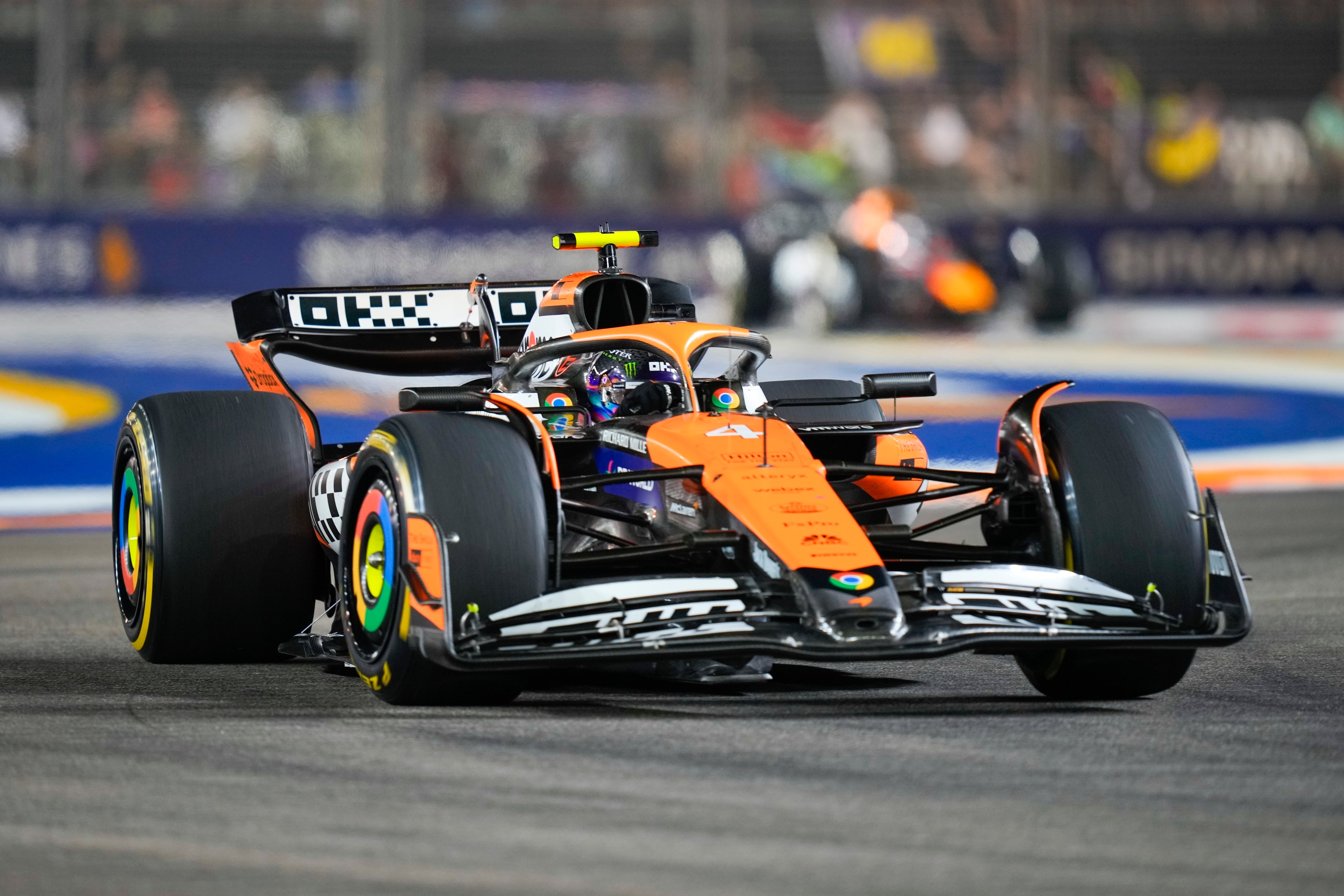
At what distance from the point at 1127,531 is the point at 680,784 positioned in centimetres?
190

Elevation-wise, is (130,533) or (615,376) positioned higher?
(615,376)

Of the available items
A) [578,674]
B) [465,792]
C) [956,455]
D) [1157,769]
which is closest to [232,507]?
[578,674]

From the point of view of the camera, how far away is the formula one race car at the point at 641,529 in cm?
598

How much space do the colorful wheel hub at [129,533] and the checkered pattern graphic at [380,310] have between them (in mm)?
1117

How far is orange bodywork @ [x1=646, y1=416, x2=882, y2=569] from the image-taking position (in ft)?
20.0

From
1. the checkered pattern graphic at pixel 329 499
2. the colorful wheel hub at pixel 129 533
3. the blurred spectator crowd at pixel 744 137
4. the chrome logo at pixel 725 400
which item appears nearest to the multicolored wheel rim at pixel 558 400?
the chrome logo at pixel 725 400

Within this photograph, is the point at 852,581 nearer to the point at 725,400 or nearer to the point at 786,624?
the point at 786,624

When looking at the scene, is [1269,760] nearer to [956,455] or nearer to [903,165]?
[956,455]

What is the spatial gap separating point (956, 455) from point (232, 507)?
23.5 ft

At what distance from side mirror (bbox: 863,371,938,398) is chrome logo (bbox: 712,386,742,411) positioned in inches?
17.2

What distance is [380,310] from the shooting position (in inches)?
351

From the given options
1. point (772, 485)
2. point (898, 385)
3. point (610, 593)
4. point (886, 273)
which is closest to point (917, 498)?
point (772, 485)

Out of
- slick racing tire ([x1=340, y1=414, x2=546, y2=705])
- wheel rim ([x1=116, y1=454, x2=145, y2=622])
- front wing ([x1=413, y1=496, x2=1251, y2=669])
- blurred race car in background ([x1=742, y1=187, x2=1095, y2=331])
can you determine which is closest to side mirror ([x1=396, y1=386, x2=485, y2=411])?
slick racing tire ([x1=340, y1=414, x2=546, y2=705])

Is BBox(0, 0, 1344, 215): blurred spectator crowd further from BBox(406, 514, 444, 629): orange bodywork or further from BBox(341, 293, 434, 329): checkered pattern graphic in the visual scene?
BBox(406, 514, 444, 629): orange bodywork
